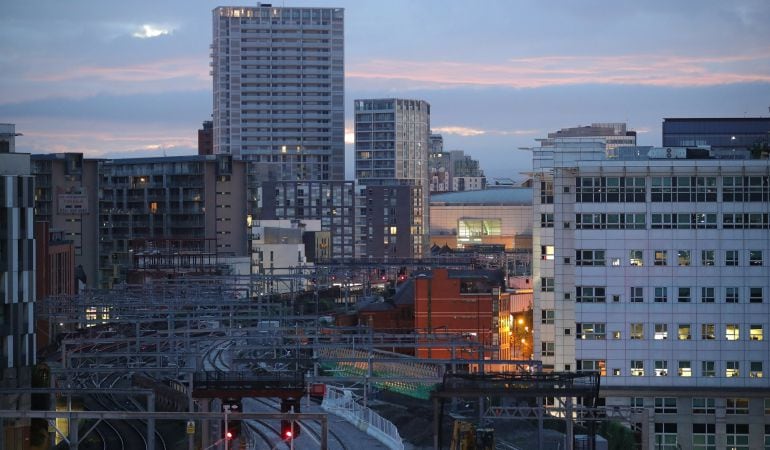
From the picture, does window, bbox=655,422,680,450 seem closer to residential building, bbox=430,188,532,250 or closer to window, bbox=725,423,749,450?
window, bbox=725,423,749,450

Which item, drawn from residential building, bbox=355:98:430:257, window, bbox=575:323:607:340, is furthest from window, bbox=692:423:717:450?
residential building, bbox=355:98:430:257

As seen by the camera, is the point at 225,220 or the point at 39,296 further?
the point at 225,220

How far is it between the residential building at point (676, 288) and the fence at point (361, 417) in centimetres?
569

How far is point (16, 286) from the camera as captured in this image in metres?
27.1

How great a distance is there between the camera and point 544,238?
37219mm

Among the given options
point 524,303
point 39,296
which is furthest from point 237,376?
point 524,303

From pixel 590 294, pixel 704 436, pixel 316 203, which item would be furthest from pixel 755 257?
pixel 316 203

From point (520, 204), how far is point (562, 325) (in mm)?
106289

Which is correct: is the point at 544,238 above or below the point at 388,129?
below

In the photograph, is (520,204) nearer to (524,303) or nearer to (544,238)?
(524,303)

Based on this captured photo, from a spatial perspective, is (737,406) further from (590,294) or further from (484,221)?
(484,221)

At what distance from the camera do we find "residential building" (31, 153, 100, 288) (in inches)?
2889

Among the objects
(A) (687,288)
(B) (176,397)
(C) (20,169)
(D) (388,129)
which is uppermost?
(D) (388,129)

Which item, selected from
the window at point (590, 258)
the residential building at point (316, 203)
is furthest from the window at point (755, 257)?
the residential building at point (316, 203)
